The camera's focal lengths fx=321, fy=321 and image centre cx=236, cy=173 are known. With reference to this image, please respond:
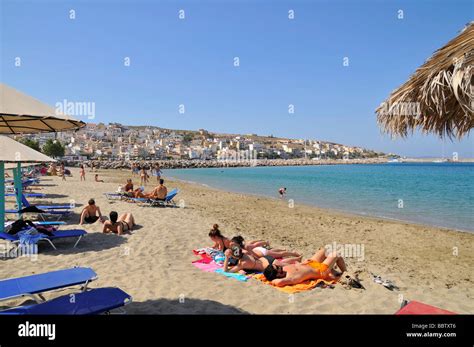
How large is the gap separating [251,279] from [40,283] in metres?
2.96

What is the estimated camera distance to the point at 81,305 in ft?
10.9

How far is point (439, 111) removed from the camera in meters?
3.44

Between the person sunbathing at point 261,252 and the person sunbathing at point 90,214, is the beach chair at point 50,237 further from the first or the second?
the person sunbathing at point 261,252

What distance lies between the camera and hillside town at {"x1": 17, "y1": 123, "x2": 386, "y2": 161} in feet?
329

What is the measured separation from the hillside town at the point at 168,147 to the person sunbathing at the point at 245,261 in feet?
260

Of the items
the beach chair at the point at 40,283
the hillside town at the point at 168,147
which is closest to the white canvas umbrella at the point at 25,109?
the beach chair at the point at 40,283

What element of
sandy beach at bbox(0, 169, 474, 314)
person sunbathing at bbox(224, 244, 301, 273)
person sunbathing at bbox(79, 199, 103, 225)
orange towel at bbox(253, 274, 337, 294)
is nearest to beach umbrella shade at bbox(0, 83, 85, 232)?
sandy beach at bbox(0, 169, 474, 314)

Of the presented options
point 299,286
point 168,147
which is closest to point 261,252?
point 299,286

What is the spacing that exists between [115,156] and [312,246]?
97773 millimetres

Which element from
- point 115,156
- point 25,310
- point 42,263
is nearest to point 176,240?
point 42,263

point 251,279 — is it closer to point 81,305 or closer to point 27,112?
point 81,305

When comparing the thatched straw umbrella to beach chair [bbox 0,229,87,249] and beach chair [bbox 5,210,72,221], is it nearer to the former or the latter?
beach chair [bbox 0,229,87,249]

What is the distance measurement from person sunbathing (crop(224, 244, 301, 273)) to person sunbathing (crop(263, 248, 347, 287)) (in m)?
0.18
